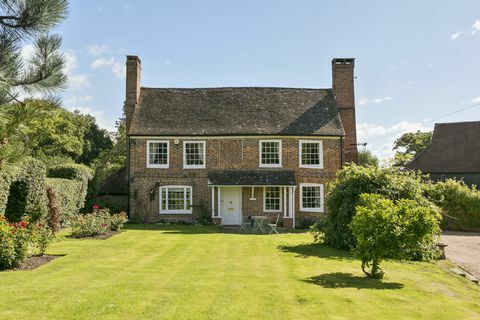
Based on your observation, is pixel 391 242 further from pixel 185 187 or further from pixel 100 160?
pixel 100 160

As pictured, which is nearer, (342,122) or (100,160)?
(342,122)

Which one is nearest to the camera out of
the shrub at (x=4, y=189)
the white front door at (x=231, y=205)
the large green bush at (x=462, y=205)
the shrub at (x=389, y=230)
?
the shrub at (x=389, y=230)

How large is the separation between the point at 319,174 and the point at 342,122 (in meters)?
4.73

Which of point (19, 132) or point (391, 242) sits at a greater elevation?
point (19, 132)

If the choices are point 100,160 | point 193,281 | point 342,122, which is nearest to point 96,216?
point 193,281

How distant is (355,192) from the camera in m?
16.2

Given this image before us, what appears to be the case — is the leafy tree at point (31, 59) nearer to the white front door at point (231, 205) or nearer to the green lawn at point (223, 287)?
the green lawn at point (223, 287)

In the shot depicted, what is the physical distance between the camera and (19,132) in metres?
5.45

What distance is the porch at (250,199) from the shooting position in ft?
83.3

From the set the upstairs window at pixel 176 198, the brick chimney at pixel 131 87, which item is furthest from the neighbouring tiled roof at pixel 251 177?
the brick chimney at pixel 131 87

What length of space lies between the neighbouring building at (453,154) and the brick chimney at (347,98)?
9.67 metres

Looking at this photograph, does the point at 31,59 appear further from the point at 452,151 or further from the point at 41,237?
the point at 452,151

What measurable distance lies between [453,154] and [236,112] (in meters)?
19.1

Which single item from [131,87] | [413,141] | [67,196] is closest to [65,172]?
[67,196]
